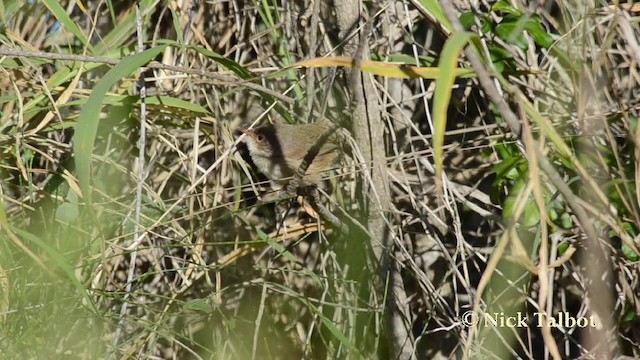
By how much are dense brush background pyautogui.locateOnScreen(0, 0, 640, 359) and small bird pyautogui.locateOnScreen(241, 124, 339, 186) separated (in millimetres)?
68

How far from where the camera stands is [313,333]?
256 centimetres

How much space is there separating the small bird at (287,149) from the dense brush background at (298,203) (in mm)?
68

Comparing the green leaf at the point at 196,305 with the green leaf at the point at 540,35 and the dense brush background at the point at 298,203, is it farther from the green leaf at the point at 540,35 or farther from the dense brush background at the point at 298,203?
the green leaf at the point at 540,35

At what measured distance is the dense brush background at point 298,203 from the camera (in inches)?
79.0

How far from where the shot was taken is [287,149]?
2777 millimetres

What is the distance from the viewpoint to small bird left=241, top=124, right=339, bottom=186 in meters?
2.56

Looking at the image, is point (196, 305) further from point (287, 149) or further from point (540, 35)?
point (540, 35)

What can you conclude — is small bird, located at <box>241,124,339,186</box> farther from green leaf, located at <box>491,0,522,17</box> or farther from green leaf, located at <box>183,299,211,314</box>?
green leaf, located at <box>491,0,522,17</box>

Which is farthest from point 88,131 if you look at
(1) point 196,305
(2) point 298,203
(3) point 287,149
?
(3) point 287,149

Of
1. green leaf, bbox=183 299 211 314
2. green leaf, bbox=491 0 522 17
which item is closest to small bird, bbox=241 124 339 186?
green leaf, bbox=183 299 211 314

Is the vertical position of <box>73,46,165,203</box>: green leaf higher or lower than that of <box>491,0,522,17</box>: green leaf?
lower

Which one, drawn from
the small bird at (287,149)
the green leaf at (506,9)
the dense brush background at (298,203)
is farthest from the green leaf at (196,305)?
the green leaf at (506,9)

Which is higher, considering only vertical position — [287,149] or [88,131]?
[88,131]

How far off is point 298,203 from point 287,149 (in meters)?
0.28
